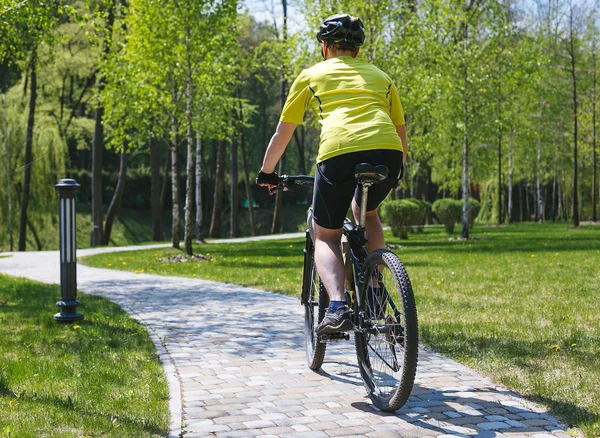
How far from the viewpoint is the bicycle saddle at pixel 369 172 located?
4312 mm

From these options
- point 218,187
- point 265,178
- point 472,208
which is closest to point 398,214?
point 472,208

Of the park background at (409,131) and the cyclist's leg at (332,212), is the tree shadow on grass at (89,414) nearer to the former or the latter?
the park background at (409,131)

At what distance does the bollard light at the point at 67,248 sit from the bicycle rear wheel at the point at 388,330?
4.12m

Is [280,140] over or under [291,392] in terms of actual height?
over

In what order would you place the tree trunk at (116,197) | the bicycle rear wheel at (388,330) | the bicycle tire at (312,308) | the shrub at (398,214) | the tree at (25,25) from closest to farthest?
the bicycle rear wheel at (388,330) < the bicycle tire at (312,308) < the tree at (25,25) < the shrub at (398,214) < the tree trunk at (116,197)

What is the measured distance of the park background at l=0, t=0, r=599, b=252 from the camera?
1775 centimetres

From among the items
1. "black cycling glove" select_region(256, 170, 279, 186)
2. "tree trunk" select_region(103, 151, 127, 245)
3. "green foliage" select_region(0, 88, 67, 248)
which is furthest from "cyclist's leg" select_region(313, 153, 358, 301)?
"tree trunk" select_region(103, 151, 127, 245)

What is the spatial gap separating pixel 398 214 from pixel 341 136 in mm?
20990

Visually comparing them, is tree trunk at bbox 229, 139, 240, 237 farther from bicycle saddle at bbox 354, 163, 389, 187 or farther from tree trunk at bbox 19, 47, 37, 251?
bicycle saddle at bbox 354, 163, 389, 187

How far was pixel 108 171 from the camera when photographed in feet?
154

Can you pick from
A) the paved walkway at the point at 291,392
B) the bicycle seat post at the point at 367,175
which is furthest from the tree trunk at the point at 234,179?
the bicycle seat post at the point at 367,175

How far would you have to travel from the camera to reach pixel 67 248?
26.2 ft

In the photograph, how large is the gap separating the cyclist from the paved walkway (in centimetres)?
54

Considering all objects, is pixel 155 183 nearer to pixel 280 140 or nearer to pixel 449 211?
pixel 449 211
